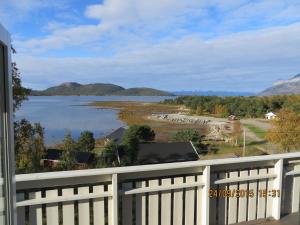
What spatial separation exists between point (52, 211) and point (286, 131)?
31476 millimetres

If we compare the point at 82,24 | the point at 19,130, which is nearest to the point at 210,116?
the point at 82,24

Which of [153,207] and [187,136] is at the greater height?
[153,207]

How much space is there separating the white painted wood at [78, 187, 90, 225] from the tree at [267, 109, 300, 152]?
28728 mm

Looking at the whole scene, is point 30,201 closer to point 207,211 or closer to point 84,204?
point 84,204

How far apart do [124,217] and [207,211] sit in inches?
27.9

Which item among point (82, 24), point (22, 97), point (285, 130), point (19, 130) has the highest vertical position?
point (82, 24)

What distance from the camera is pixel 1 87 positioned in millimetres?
1305

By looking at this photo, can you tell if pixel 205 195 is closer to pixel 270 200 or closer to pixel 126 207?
pixel 126 207

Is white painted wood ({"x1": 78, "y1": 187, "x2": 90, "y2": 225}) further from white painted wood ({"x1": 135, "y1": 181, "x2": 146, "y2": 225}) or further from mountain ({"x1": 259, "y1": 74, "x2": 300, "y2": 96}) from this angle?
mountain ({"x1": 259, "y1": 74, "x2": 300, "y2": 96})

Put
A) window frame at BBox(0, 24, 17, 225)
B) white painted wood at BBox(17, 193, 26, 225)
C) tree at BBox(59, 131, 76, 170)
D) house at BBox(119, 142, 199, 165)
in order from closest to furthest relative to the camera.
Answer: window frame at BBox(0, 24, 17, 225)
white painted wood at BBox(17, 193, 26, 225)
tree at BBox(59, 131, 76, 170)
house at BBox(119, 142, 199, 165)

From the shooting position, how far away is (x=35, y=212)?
2.23 metres

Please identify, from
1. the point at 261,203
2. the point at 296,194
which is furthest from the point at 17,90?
the point at 296,194

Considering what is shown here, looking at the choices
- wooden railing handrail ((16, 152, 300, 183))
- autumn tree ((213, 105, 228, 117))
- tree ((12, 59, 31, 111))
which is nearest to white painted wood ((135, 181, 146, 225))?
wooden railing handrail ((16, 152, 300, 183))

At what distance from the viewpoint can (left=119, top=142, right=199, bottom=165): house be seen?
2255cm
